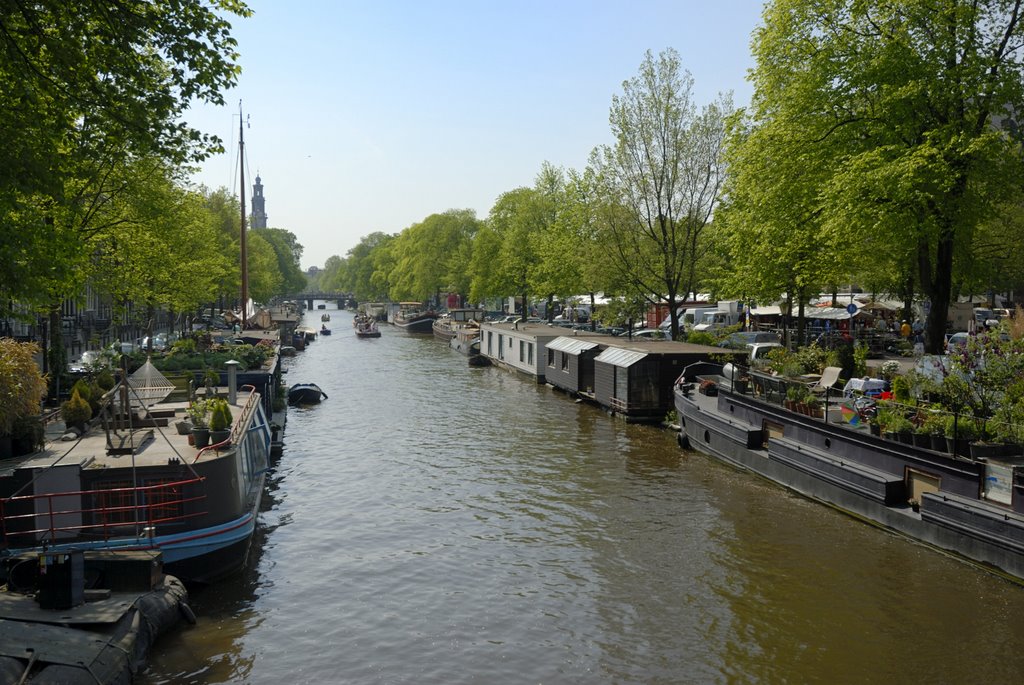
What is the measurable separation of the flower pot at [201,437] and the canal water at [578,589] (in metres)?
2.87

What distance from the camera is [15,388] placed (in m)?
18.8

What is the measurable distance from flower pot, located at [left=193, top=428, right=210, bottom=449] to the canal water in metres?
2.87

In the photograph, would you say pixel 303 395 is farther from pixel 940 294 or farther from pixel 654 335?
pixel 940 294

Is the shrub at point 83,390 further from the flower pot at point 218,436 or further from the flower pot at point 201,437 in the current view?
the flower pot at point 218,436

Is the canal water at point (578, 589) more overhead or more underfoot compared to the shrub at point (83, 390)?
more underfoot

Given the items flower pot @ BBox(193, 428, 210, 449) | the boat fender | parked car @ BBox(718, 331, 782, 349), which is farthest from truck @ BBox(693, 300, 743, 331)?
the boat fender

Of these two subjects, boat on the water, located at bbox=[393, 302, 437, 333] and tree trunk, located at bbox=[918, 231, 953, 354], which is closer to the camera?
tree trunk, located at bbox=[918, 231, 953, 354]

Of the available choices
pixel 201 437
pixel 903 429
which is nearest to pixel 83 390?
pixel 201 437

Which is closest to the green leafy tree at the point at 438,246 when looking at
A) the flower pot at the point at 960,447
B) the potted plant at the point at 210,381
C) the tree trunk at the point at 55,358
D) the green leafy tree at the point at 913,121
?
the tree trunk at the point at 55,358

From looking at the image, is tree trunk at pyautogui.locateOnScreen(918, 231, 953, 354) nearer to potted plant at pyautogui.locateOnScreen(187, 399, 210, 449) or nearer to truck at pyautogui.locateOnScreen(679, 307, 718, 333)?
potted plant at pyautogui.locateOnScreen(187, 399, 210, 449)

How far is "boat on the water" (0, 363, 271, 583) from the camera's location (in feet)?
50.1

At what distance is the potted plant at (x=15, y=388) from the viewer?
1841 cm

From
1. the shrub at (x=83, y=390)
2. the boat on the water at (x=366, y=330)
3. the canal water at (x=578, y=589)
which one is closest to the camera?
the canal water at (x=578, y=589)

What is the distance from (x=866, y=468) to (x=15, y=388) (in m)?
19.2
